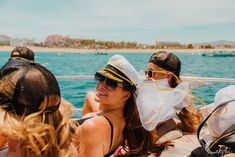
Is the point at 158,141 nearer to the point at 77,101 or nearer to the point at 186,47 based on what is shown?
the point at 77,101

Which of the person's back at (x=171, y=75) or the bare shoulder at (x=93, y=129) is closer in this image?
the bare shoulder at (x=93, y=129)

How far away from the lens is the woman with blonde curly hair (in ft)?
3.65

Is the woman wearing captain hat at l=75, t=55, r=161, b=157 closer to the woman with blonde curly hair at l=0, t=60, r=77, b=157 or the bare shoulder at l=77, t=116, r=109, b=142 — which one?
the bare shoulder at l=77, t=116, r=109, b=142

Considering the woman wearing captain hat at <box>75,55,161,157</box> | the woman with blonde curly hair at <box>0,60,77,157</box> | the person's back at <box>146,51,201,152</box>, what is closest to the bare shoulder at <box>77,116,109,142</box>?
the woman wearing captain hat at <box>75,55,161,157</box>

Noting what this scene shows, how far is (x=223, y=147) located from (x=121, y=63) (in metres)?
0.94

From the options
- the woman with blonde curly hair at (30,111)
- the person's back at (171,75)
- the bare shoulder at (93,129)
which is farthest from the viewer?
the person's back at (171,75)

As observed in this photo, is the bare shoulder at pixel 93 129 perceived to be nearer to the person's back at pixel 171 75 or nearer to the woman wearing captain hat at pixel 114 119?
the woman wearing captain hat at pixel 114 119

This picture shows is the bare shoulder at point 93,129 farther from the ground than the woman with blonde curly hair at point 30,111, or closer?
closer

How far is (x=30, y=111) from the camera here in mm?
1140

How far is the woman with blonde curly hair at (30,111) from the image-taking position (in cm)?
111

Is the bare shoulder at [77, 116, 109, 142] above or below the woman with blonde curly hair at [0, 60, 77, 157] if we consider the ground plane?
below

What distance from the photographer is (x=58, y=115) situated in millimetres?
1229

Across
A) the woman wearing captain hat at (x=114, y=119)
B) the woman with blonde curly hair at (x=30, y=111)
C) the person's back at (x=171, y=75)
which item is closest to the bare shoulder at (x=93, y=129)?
the woman wearing captain hat at (x=114, y=119)

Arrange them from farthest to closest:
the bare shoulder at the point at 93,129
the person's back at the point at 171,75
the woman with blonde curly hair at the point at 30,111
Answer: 1. the person's back at the point at 171,75
2. the bare shoulder at the point at 93,129
3. the woman with blonde curly hair at the point at 30,111
